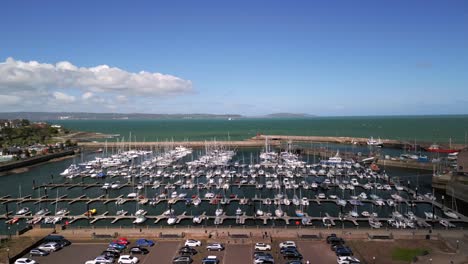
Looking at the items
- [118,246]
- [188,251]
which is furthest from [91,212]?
[188,251]

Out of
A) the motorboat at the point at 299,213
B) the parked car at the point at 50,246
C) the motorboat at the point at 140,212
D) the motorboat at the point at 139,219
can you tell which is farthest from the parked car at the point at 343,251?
the motorboat at the point at 140,212

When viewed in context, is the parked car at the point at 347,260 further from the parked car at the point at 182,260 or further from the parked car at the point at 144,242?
the parked car at the point at 144,242

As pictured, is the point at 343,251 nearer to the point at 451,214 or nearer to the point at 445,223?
the point at 445,223

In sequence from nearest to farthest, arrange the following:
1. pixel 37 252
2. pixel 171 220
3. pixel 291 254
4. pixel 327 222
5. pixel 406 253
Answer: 1. pixel 291 254
2. pixel 406 253
3. pixel 37 252
4. pixel 327 222
5. pixel 171 220

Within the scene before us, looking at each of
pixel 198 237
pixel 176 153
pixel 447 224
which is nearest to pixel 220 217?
pixel 198 237

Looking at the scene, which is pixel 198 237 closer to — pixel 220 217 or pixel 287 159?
pixel 220 217

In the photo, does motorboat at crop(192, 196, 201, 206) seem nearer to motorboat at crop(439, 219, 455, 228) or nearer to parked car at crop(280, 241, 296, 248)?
parked car at crop(280, 241, 296, 248)

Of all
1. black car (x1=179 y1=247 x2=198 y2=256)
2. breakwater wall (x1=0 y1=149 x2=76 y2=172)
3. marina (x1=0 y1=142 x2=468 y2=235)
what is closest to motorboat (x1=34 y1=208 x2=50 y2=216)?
marina (x1=0 y1=142 x2=468 y2=235)
